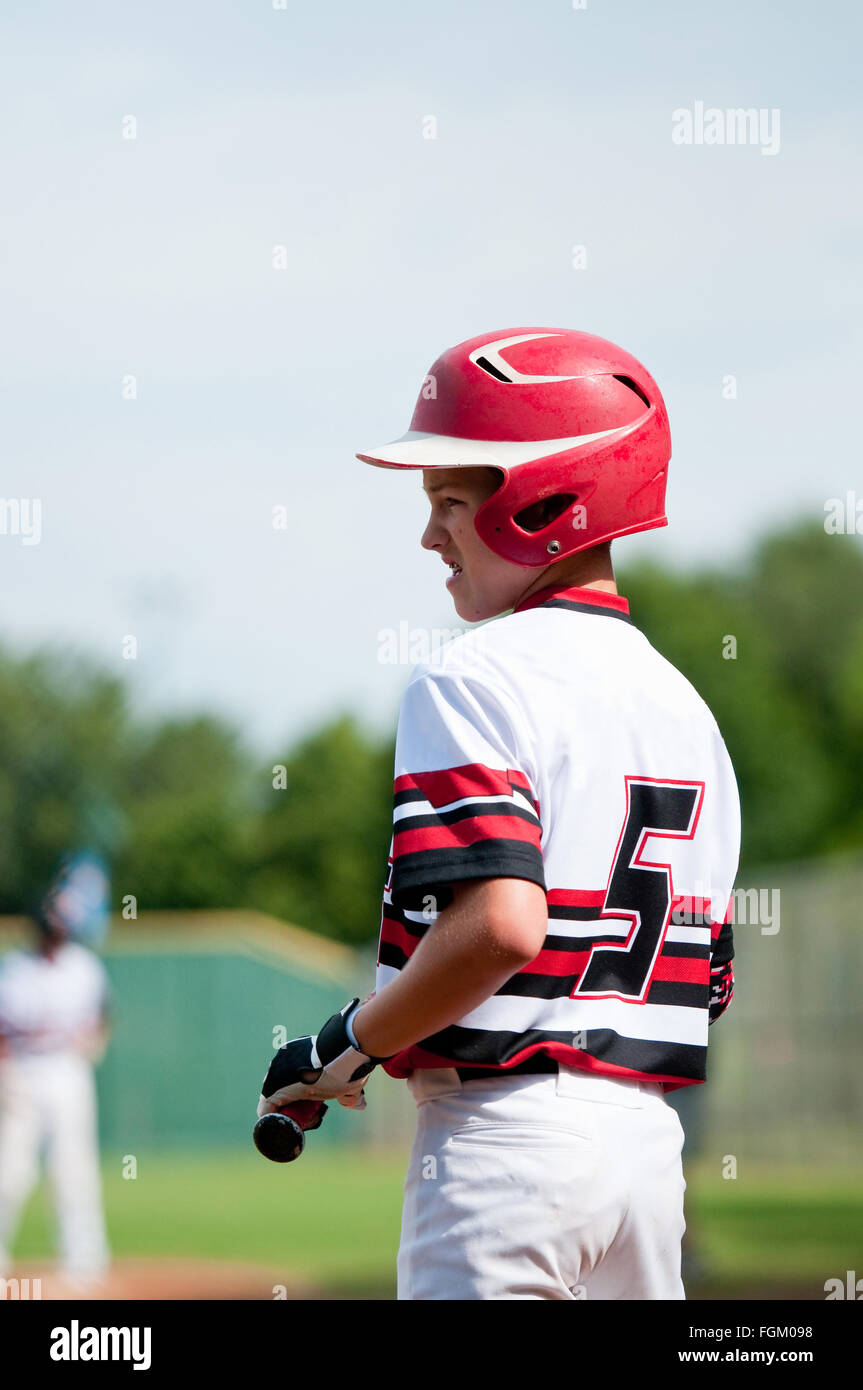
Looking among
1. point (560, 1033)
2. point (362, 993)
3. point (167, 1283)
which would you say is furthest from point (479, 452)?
point (362, 993)

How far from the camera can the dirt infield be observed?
10805 mm

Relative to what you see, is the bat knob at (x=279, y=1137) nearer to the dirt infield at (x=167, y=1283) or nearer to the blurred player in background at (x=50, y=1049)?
the dirt infield at (x=167, y=1283)

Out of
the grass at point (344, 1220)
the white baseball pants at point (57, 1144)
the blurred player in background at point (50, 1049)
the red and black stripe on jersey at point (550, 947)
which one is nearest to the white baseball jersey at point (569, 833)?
the red and black stripe on jersey at point (550, 947)

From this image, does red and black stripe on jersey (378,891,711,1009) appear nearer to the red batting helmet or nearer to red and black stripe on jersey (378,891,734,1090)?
red and black stripe on jersey (378,891,734,1090)

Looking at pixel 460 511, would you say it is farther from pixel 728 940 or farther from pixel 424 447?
pixel 728 940

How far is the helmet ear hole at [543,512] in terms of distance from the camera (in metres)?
2.91

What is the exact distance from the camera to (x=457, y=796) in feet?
8.28

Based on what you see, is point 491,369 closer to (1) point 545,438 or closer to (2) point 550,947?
(1) point 545,438

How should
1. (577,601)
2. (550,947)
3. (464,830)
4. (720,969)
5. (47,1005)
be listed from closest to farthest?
(464,830), (550,947), (577,601), (720,969), (47,1005)

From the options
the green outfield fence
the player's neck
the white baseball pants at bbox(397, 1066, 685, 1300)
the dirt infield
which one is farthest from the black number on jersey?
the green outfield fence

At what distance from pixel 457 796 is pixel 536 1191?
618 millimetres

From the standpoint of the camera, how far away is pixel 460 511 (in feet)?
9.67

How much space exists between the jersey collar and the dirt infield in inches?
314

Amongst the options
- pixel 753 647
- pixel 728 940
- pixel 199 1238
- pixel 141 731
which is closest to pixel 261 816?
pixel 141 731
